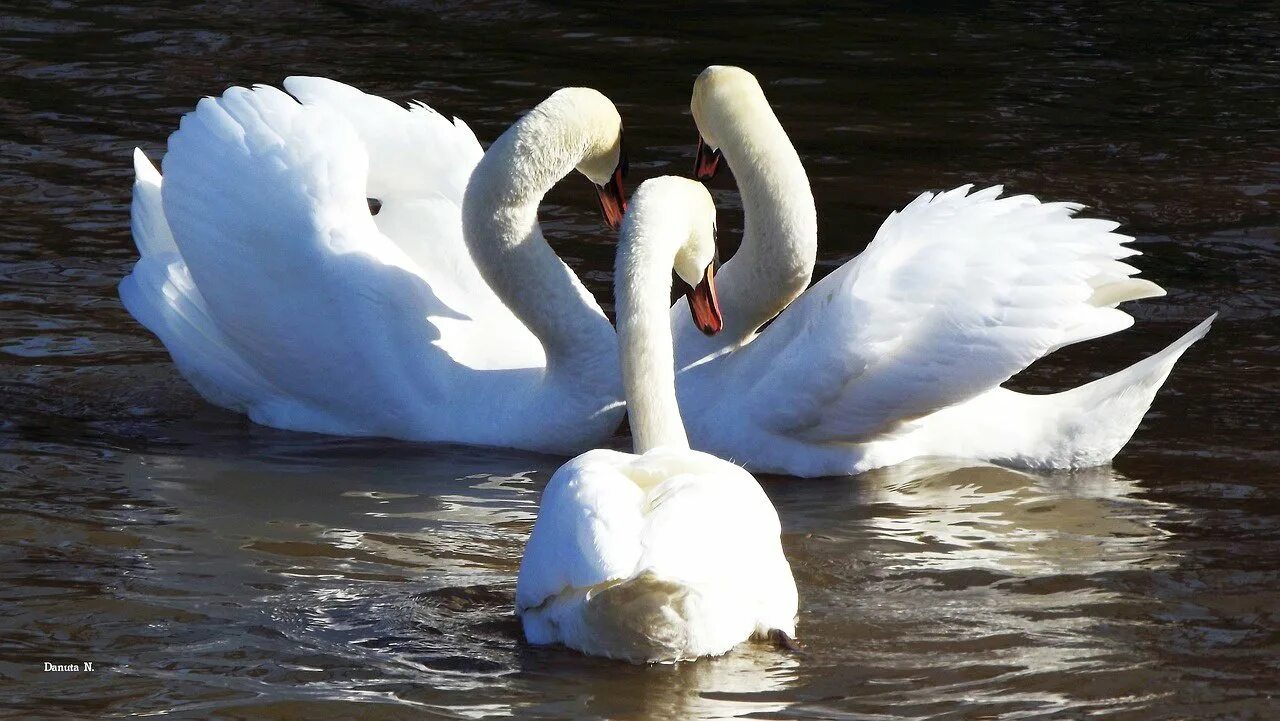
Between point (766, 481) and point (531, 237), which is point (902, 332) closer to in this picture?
point (766, 481)

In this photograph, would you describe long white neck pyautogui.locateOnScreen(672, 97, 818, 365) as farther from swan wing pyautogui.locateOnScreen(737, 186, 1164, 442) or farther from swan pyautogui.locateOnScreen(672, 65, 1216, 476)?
swan wing pyautogui.locateOnScreen(737, 186, 1164, 442)

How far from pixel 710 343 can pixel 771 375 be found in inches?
24.8

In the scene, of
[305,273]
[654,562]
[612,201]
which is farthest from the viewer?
[612,201]

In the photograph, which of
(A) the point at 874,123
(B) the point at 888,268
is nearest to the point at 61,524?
(B) the point at 888,268

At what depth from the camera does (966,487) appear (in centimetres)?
657

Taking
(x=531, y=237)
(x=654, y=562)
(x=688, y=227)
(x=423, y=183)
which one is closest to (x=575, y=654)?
(x=654, y=562)

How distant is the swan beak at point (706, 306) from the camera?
660 cm

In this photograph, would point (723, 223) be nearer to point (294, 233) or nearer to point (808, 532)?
point (294, 233)

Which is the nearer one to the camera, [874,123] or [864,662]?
[864,662]

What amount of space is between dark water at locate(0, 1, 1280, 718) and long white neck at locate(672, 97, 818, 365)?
789 millimetres

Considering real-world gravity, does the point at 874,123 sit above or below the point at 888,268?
above

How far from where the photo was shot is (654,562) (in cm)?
449

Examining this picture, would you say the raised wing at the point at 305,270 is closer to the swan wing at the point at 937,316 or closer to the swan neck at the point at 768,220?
the swan neck at the point at 768,220

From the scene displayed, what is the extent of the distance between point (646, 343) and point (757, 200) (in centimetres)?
146
